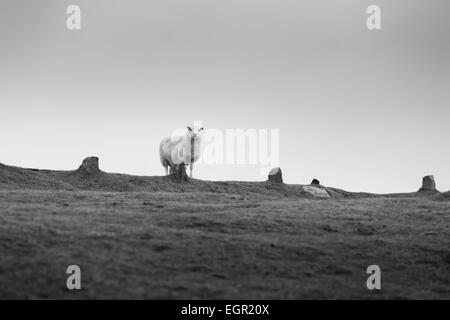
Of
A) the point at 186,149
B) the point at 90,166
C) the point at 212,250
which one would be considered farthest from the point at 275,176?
the point at 212,250

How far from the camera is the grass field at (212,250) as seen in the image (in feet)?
59.5

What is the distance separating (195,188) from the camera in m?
50.4

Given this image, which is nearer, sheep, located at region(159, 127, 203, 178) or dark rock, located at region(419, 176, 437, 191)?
sheep, located at region(159, 127, 203, 178)

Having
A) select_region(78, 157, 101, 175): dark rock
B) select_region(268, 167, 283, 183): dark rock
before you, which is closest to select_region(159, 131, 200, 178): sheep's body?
select_region(78, 157, 101, 175): dark rock

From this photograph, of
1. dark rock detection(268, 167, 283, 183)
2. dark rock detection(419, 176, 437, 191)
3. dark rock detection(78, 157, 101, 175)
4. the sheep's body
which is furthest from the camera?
dark rock detection(419, 176, 437, 191)

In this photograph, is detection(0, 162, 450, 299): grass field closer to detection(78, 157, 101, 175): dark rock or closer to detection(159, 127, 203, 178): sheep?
detection(78, 157, 101, 175): dark rock

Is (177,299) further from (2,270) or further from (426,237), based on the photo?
(426,237)

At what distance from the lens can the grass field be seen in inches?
714

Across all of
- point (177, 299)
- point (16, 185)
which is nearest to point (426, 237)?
point (177, 299)

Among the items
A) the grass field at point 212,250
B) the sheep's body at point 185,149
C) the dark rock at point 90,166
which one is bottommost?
the grass field at point 212,250

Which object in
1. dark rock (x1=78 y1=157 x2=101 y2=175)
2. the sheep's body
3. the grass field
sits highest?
the sheep's body

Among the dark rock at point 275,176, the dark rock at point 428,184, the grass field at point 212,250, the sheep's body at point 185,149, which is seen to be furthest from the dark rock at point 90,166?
the dark rock at point 428,184

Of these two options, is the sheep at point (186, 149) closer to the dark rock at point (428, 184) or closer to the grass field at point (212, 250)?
the grass field at point (212, 250)
